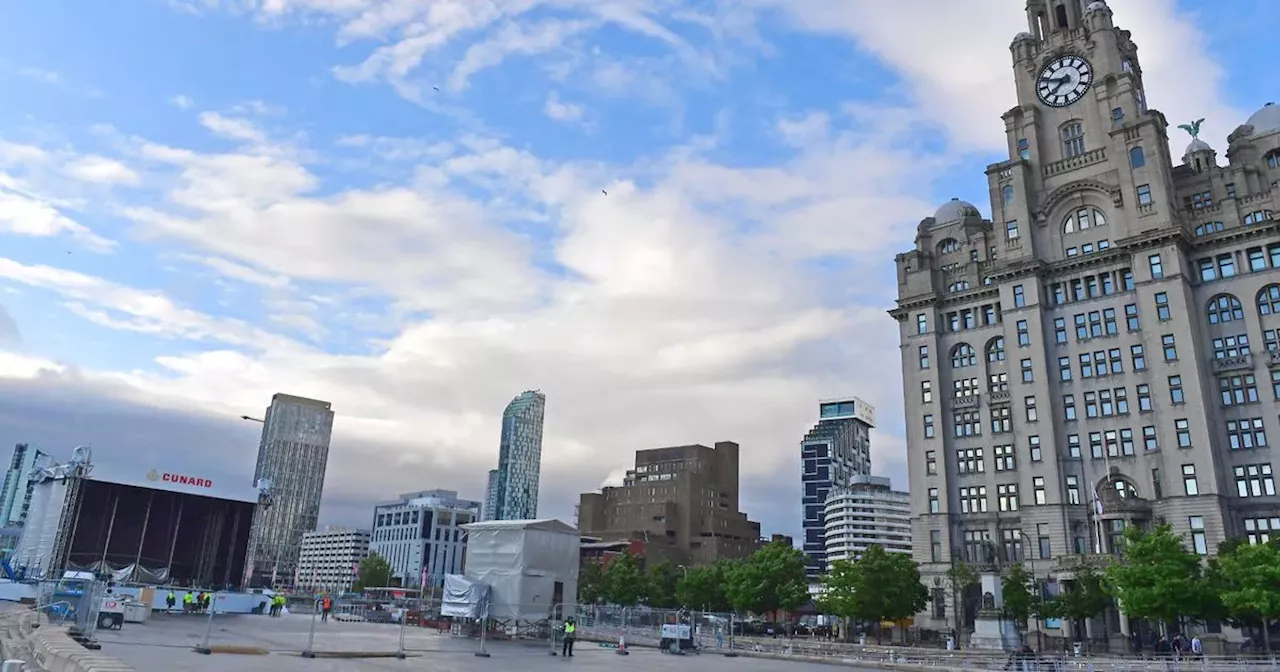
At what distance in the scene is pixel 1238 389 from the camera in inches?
2707

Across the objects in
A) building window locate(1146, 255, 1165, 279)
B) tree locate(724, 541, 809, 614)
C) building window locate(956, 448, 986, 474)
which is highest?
building window locate(1146, 255, 1165, 279)

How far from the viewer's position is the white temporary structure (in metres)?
48.9

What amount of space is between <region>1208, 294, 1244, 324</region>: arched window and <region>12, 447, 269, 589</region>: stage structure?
94.7 meters

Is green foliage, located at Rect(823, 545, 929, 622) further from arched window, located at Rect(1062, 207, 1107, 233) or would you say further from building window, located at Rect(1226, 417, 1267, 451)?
arched window, located at Rect(1062, 207, 1107, 233)

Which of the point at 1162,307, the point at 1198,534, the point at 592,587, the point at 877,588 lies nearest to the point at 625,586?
the point at 592,587

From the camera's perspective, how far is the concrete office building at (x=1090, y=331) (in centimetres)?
6812

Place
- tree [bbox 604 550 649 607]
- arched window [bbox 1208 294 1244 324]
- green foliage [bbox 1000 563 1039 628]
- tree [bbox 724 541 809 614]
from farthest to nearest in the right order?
tree [bbox 604 550 649 607] → tree [bbox 724 541 809 614] → arched window [bbox 1208 294 1244 324] → green foliage [bbox 1000 563 1039 628]

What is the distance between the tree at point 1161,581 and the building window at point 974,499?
89.1 feet

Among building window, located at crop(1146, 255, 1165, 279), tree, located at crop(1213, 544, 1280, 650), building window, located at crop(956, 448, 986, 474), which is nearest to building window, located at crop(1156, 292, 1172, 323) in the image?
building window, located at crop(1146, 255, 1165, 279)

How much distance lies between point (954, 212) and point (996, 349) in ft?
59.1

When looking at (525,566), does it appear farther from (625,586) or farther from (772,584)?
(625,586)

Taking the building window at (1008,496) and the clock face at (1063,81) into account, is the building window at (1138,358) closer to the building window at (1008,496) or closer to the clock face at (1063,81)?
the building window at (1008,496)

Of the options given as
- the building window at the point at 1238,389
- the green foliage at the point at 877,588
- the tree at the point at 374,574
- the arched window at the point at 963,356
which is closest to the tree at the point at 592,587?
the green foliage at the point at 877,588

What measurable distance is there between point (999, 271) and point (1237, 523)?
29081 mm
